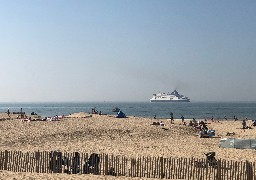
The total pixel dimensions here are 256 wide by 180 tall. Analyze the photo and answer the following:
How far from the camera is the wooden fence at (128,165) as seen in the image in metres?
16.2

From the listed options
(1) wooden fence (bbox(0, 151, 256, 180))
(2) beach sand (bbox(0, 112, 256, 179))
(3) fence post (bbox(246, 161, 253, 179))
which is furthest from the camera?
(2) beach sand (bbox(0, 112, 256, 179))

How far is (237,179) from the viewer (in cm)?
1593

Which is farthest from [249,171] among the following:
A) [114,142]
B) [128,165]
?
[114,142]

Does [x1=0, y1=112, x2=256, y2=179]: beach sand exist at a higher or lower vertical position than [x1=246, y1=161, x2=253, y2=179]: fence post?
lower

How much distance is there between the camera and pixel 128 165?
771 inches

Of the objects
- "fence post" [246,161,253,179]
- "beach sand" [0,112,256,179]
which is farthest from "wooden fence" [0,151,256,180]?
"beach sand" [0,112,256,179]

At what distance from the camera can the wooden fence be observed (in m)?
16.2

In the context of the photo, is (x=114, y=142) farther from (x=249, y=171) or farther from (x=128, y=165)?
(x=249, y=171)

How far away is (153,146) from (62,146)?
762cm

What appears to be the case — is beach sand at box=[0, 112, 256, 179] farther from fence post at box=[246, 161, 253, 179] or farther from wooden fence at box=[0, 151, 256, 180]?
fence post at box=[246, 161, 253, 179]

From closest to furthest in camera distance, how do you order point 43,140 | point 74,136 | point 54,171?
point 54,171 < point 43,140 < point 74,136


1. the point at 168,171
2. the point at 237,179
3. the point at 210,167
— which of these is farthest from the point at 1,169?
the point at 237,179

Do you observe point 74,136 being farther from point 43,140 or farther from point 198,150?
point 198,150

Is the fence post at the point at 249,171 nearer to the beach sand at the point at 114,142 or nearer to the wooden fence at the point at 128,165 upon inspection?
the wooden fence at the point at 128,165
